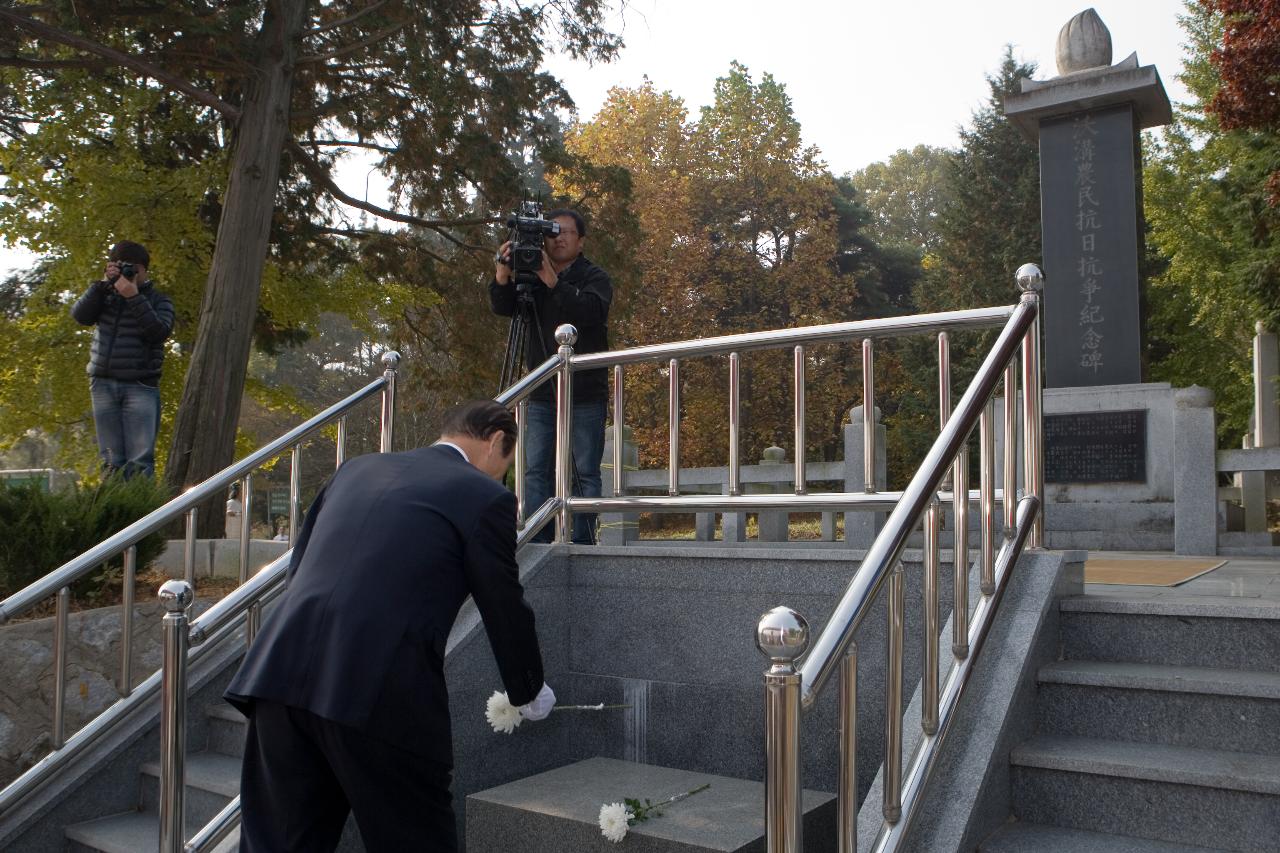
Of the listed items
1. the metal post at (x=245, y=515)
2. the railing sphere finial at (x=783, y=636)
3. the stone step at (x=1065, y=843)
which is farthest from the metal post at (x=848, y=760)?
the metal post at (x=245, y=515)

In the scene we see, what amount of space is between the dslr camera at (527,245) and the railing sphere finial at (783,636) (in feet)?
11.6

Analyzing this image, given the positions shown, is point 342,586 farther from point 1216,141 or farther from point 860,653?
point 1216,141

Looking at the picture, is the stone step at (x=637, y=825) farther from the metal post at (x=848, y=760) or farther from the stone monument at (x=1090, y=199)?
the stone monument at (x=1090, y=199)

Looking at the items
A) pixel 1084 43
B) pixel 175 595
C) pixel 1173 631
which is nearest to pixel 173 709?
pixel 175 595

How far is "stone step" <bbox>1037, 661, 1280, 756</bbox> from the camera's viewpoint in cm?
312

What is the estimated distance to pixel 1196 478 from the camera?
8.59 metres

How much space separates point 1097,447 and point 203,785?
8.48 m

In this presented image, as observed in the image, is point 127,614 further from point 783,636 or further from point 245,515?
point 783,636

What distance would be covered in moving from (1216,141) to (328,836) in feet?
88.8

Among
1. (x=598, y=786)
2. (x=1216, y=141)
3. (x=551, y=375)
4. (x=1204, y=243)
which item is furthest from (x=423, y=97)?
(x=1216, y=141)

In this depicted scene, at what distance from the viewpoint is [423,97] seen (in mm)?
11891

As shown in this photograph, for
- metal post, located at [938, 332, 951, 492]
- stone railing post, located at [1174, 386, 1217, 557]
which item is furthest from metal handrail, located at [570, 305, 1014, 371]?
stone railing post, located at [1174, 386, 1217, 557]

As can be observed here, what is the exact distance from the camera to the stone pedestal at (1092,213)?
10.8 meters

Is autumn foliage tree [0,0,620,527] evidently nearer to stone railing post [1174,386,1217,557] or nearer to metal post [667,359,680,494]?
metal post [667,359,680,494]
